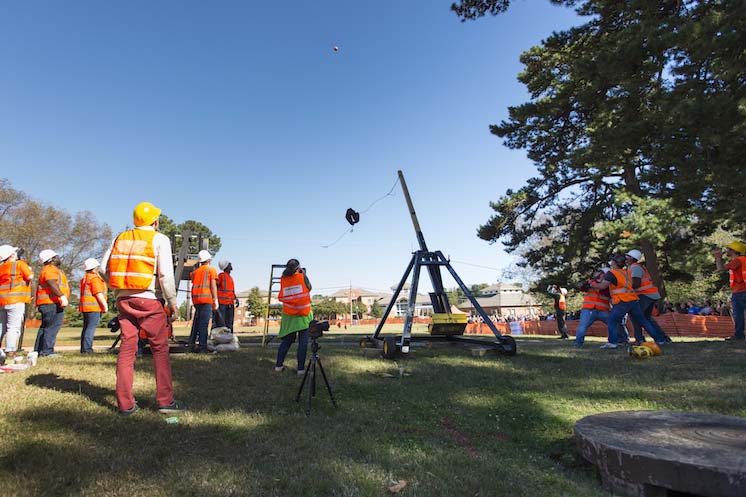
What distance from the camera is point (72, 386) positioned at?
186 inches

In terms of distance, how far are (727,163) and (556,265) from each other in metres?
9.63

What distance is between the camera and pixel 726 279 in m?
16.0

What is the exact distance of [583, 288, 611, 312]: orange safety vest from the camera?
9.73m

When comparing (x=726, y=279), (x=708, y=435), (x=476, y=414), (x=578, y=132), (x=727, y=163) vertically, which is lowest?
(x=476, y=414)

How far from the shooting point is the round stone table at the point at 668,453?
2.21 m

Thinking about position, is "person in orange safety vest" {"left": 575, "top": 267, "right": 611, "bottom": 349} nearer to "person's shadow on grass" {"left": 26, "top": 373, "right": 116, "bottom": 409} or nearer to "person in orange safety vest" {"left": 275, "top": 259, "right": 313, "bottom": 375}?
"person in orange safety vest" {"left": 275, "top": 259, "right": 313, "bottom": 375}

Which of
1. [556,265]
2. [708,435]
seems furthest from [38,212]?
[708,435]

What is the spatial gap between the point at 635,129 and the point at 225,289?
10.4 metres

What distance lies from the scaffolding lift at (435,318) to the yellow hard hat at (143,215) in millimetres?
4684

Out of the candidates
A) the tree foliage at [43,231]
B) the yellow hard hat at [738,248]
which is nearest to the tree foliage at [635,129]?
the yellow hard hat at [738,248]

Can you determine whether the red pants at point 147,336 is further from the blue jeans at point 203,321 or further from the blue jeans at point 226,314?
the blue jeans at point 226,314

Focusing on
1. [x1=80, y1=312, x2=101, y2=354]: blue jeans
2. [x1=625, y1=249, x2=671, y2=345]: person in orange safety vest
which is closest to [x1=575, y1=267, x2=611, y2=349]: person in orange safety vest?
[x1=625, y1=249, x2=671, y2=345]: person in orange safety vest

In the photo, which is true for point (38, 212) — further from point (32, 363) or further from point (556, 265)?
point (556, 265)

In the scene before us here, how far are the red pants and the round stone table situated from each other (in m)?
3.53
